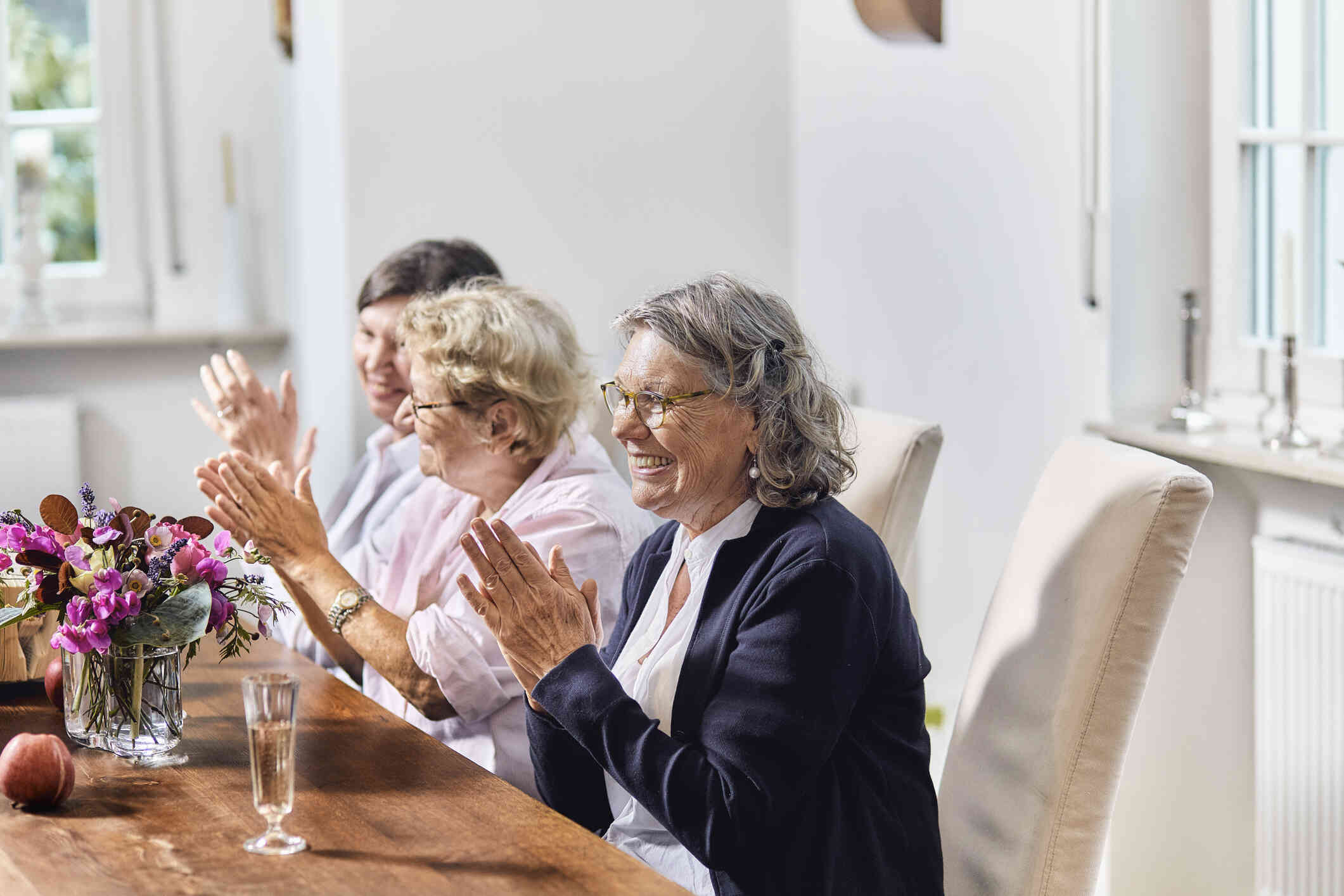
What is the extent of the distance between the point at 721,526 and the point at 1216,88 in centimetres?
141

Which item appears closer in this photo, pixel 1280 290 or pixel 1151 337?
pixel 1280 290

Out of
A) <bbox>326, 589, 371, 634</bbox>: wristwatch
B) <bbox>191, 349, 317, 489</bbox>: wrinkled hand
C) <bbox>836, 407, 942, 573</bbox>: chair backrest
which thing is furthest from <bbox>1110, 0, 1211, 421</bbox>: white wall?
<bbox>191, 349, 317, 489</bbox>: wrinkled hand

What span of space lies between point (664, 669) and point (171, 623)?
20.7 inches

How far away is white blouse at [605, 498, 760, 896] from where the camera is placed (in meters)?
1.53

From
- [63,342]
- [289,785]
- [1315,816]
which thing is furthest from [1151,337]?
[63,342]

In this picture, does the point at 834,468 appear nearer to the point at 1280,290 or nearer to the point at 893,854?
the point at 893,854

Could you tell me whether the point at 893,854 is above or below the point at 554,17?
below

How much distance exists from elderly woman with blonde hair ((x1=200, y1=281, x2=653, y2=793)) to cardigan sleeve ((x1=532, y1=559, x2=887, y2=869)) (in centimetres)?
49

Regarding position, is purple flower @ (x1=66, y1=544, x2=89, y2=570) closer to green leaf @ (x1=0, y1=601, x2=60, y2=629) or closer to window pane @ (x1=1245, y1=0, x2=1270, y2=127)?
green leaf @ (x1=0, y1=601, x2=60, y2=629)

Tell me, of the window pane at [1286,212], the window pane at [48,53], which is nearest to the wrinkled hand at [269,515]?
the window pane at [1286,212]

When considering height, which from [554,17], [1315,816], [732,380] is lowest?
[1315,816]

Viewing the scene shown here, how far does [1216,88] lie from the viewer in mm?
2490

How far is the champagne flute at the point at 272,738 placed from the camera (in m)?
1.27

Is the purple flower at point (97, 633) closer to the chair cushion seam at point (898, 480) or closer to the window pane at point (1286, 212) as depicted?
the chair cushion seam at point (898, 480)
